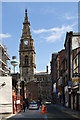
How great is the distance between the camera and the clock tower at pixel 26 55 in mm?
131650

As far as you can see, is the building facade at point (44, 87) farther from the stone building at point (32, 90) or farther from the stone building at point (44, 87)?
the stone building at point (32, 90)

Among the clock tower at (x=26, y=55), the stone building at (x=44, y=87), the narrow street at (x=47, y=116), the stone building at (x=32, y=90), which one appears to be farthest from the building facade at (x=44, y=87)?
the narrow street at (x=47, y=116)

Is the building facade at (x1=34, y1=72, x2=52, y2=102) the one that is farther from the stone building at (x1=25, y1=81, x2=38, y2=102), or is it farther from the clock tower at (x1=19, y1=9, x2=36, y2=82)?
the clock tower at (x1=19, y1=9, x2=36, y2=82)

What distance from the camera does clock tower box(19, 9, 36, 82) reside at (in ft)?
432

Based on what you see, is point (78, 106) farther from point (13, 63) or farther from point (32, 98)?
point (32, 98)

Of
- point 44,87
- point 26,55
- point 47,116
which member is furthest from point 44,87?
point 47,116

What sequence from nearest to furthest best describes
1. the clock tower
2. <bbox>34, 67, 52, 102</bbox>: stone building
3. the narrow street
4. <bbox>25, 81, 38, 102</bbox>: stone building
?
the narrow street → <bbox>25, 81, 38, 102</bbox>: stone building → the clock tower → <bbox>34, 67, 52, 102</bbox>: stone building

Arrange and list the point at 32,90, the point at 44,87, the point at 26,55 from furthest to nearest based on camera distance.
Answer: the point at 44,87, the point at 26,55, the point at 32,90

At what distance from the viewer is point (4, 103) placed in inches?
1195

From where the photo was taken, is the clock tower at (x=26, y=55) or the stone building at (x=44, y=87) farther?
the stone building at (x=44, y=87)

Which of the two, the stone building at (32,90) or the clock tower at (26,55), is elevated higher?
the clock tower at (26,55)

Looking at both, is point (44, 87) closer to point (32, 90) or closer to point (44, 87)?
point (44, 87)

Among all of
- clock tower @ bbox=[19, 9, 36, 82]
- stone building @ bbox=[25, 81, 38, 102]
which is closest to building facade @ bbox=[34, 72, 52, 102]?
stone building @ bbox=[25, 81, 38, 102]

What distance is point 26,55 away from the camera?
13350cm
